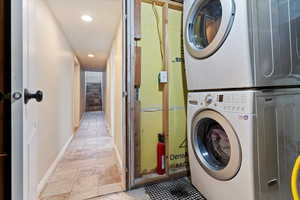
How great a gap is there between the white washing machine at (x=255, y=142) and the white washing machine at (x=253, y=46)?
0.09 metres

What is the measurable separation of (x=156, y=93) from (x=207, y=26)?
2.60 feet

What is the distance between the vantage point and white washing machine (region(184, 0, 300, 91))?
0.87m

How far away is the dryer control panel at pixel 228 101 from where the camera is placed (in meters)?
0.87

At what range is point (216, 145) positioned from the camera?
1.24m

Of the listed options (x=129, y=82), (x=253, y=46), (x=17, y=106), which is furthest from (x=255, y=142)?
(x=17, y=106)

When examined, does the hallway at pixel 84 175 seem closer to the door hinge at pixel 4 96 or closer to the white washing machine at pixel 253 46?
the door hinge at pixel 4 96

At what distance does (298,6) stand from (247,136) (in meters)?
1.01

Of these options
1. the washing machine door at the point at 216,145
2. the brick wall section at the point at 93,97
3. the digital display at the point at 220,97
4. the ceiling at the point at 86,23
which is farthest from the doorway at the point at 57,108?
the brick wall section at the point at 93,97

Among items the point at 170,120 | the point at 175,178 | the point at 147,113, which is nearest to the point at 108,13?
the point at 147,113

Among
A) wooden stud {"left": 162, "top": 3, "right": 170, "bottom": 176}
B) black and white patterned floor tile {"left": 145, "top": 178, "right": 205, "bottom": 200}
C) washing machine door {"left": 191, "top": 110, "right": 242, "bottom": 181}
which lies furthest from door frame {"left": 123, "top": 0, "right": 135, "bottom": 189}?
washing machine door {"left": 191, "top": 110, "right": 242, "bottom": 181}

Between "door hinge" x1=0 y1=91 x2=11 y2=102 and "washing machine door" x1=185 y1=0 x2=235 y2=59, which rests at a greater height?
"washing machine door" x1=185 y1=0 x2=235 y2=59

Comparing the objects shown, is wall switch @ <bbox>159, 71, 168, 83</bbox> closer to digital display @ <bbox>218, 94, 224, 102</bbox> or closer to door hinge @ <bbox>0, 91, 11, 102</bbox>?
digital display @ <bbox>218, 94, 224, 102</bbox>

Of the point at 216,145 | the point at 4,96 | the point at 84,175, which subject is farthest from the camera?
the point at 84,175

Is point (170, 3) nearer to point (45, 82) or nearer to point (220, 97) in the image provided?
point (220, 97)
